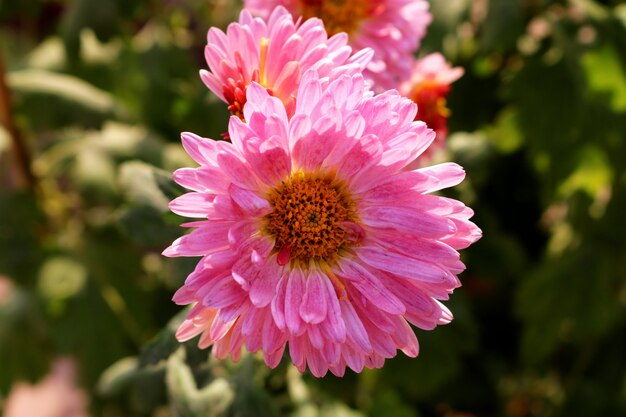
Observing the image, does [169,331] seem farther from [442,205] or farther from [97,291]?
[97,291]

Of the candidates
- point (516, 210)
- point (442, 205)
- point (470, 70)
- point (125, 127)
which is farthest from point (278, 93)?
point (516, 210)

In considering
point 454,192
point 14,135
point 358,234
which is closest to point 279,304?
point 358,234

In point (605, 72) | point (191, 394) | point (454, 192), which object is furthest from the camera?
point (605, 72)

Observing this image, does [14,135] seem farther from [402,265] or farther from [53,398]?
[53,398]

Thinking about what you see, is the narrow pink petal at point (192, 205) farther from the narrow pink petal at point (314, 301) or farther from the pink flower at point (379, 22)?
the pink flower at point (379, 22)

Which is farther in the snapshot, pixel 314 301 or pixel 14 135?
pixel 14 135

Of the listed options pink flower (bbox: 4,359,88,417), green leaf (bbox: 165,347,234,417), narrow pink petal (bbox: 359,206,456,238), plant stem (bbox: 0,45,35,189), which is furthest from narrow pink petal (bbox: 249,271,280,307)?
pink flower (bbox: 4,359,88,417)
